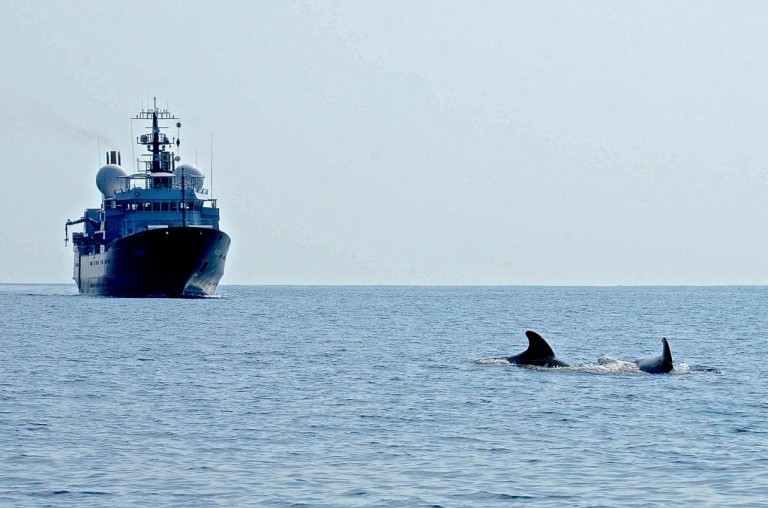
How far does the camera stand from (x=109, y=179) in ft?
508

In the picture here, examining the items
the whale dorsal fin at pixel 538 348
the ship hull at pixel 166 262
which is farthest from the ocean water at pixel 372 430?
the ship hull at pixel 166 262

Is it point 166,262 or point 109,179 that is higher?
point 109,179

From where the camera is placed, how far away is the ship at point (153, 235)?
386 feet

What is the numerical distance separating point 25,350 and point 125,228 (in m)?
78.8

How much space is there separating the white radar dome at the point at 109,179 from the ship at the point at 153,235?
12 millimetres

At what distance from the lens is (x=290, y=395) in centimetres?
3447

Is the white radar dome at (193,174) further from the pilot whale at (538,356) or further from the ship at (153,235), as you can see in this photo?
the pilot whale at (538,356)

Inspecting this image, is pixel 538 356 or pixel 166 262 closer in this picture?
pixel 538 356

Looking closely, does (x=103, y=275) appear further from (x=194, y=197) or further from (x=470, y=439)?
(x=470, y=439)

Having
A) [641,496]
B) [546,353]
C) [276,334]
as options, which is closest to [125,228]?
[276,334]

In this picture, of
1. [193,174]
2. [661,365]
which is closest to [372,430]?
[661,365]

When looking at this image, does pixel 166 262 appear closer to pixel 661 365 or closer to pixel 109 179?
pixel 109 179

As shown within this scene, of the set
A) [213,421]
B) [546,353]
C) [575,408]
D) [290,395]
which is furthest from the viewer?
[546,353]

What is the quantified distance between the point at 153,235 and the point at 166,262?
454cm
